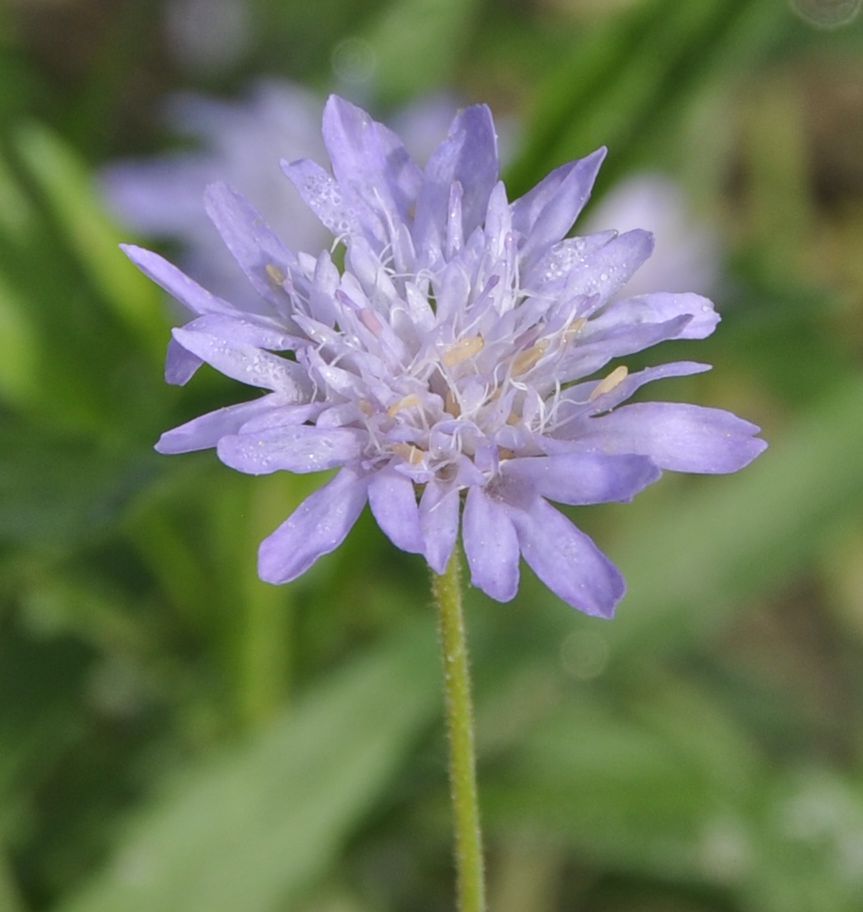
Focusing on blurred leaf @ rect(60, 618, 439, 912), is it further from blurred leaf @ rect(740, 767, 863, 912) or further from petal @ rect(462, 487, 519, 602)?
petal @ rect(462, 487, 519, 602)

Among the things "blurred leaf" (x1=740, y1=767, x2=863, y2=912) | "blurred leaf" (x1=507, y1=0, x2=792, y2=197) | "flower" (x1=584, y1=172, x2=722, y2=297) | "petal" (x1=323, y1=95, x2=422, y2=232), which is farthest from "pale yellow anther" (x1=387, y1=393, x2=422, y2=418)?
"flower" (x1=584, y1=172, x2=722, y2=297)

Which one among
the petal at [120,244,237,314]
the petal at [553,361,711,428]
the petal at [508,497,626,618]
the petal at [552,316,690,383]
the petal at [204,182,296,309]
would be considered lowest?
the petal at [508,497,626,618]

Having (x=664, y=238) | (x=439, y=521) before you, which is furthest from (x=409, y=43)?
(x=439, y=521)

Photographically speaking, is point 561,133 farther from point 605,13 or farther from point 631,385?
point 605,13

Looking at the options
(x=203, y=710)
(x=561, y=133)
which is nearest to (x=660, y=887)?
(x=203, y=710)

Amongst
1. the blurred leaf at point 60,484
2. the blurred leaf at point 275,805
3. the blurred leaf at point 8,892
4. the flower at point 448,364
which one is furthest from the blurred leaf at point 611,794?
the flower at point 448,364

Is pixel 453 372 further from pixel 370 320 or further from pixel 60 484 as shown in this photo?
pixel 60 484
